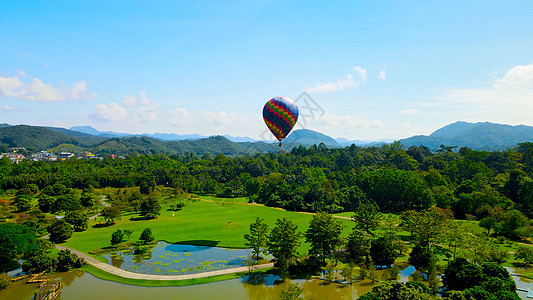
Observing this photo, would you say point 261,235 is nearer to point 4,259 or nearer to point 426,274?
point 426,274

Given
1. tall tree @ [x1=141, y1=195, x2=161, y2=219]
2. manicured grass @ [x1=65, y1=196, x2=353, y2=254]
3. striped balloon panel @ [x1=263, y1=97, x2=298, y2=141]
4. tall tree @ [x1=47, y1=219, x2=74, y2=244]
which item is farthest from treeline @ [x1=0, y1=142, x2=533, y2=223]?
tall tree @ [x1=47, y1=219, x2=74, y2=244]

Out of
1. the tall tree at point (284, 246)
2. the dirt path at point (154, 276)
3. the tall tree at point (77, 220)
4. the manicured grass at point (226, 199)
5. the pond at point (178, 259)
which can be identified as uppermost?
the tall tree at point (284, 246)

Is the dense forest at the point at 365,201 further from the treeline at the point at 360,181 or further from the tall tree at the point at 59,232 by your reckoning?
the treeline at the point at 360,181

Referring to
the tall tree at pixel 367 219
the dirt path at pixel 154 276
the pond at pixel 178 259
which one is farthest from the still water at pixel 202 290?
the tall tree at pixel 367 219

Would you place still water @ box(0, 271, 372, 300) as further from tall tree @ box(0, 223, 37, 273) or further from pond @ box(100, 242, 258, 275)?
tall tree @ box(0, 223, 37, 273)

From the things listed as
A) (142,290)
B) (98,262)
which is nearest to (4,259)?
(98,262)

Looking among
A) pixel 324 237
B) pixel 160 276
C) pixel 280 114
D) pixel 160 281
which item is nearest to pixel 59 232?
pixel 160 276

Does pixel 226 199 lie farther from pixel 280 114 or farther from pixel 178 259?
pixel 178 259
